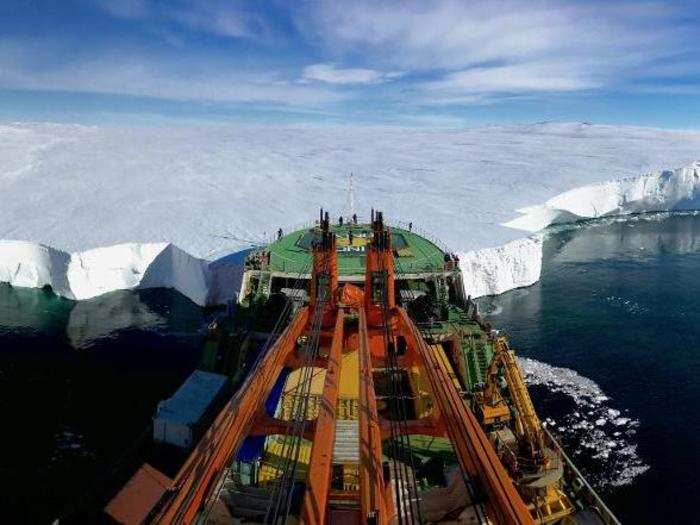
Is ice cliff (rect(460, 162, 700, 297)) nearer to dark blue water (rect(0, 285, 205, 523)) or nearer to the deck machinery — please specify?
the deck machinery

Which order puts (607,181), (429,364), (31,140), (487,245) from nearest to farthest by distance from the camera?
(429,364) → (487,245) → (607,181) → (31,140)

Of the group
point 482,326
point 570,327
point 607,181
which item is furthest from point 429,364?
point 607,181

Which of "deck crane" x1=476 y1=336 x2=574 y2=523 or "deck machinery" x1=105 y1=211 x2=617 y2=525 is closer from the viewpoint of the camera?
"deck machinery" x1=105 y1=211 x2=617 y2=525

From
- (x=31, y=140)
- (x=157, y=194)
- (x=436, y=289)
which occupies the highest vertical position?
(x=31, y=140)

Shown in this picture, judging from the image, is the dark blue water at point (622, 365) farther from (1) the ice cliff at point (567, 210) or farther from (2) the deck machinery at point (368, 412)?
(2) the deck machinery at point (368, 412)

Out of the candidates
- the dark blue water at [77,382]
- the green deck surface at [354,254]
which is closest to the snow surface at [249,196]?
the dark blue water at [77,382]

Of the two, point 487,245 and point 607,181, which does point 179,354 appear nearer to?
point 487,245

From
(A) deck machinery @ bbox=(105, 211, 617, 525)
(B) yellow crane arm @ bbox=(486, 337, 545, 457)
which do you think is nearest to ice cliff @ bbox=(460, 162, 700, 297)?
(A) deck machinery @ bbox=(105, 211, 617, 525)
